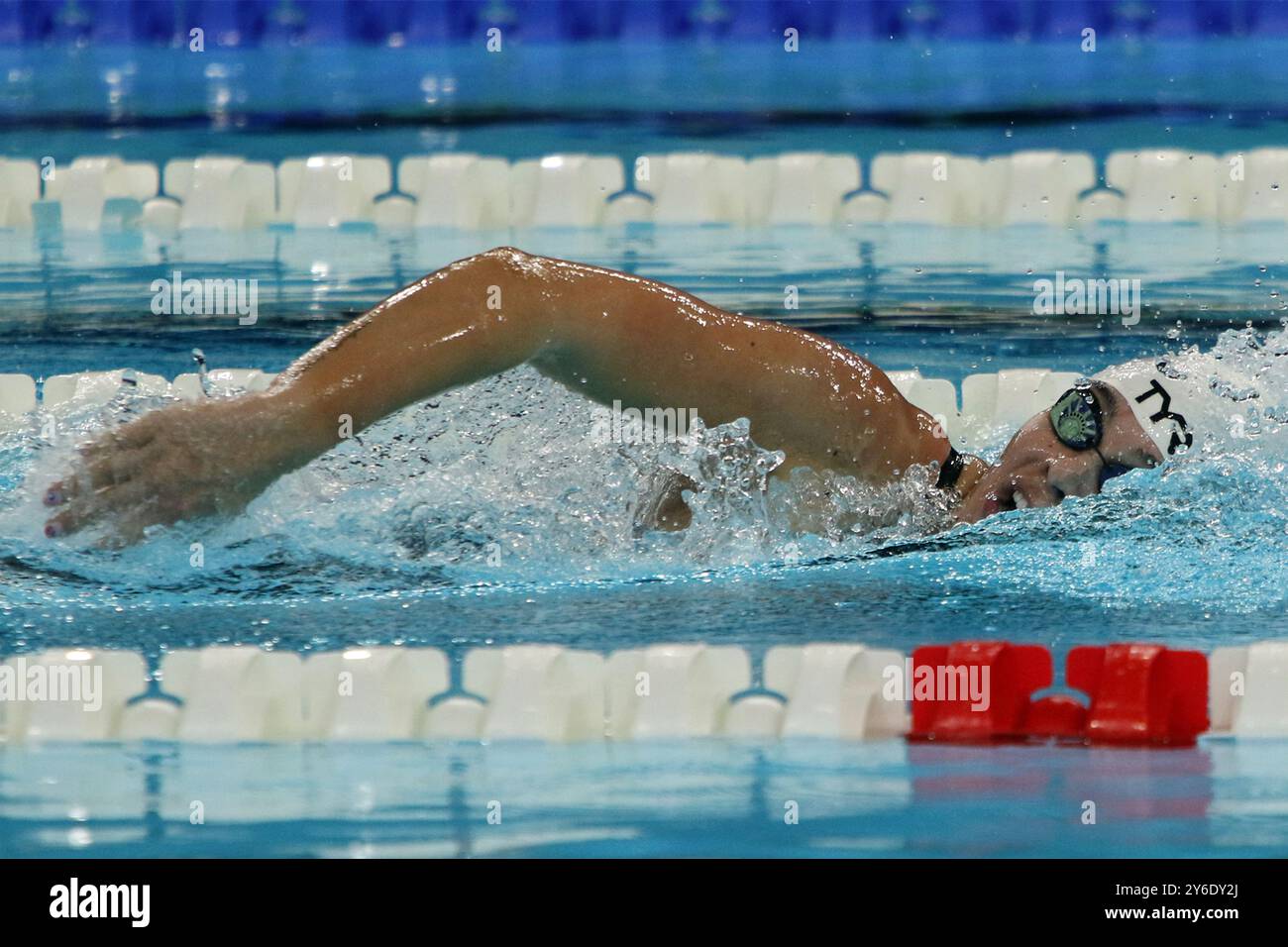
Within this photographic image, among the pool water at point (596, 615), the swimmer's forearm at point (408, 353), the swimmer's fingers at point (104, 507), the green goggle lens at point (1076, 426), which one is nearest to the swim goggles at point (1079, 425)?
the green goggle lens at point (1076, 426)

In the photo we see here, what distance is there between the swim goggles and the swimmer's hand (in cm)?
112

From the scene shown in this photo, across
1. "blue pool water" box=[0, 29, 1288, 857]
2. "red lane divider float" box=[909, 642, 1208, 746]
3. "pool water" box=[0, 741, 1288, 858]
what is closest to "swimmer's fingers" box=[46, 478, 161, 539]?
"blue pool water" box=[0, 29, 1288, 857]

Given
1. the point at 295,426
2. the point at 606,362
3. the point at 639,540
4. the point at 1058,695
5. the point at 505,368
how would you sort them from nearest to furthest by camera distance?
1. the point at 295,426
2. the point at 505,368
3. the point at 606,362
4. the point at 639,540
5. the point at 1058,695

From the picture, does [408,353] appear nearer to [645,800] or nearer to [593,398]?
[593,398]

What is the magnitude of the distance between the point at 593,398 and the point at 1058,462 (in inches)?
27.4

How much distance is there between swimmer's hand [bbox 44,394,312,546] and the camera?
2033 millimetres

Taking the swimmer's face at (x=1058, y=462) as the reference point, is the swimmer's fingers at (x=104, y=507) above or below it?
below

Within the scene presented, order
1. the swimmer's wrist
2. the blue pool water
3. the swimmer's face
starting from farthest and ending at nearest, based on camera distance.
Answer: the swimmer's face < the blue pool water < the swimmer's wrist

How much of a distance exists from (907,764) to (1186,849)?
0.63 metres

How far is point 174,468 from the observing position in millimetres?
2080

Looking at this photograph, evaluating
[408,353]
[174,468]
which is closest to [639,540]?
[408,353]

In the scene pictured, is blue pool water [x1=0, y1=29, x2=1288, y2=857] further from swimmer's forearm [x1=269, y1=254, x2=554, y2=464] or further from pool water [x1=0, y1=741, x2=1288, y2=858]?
swimmer's forearm [x1=269, y1=254, x2=554, y2=464]

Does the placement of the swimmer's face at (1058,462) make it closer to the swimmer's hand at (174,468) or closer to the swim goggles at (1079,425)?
the swim goggles at (1079,425)

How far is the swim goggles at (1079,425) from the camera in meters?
2.60
